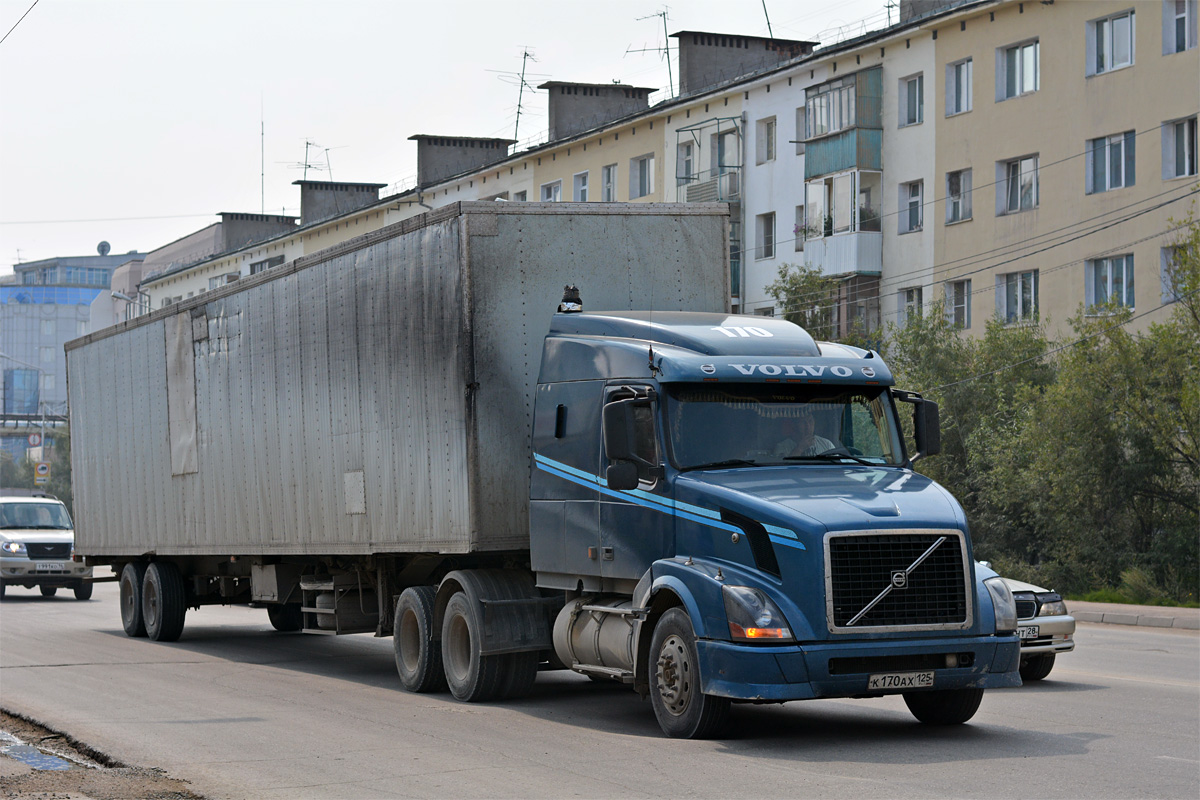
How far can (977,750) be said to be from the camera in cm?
973

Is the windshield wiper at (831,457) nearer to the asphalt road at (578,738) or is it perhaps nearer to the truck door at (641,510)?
the truck door at (641,510)

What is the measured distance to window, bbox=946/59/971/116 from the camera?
40.1 m

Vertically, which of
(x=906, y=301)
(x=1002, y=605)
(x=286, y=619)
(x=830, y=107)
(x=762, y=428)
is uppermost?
(x=830, y=107)

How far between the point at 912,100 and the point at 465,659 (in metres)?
32.2

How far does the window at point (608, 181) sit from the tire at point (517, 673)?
135ft

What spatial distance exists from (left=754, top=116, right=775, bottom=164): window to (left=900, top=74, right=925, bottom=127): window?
541 cm

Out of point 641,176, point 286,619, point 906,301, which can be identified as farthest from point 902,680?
point 641,176

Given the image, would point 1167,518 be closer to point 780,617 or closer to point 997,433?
point 997,433

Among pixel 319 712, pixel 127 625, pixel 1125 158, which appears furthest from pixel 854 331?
pixel 319 712

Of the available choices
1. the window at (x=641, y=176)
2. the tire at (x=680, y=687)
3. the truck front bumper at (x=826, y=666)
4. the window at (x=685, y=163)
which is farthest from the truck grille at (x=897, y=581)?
the window at (x=641, y=176)

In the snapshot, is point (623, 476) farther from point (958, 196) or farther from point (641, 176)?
point (641, 176)

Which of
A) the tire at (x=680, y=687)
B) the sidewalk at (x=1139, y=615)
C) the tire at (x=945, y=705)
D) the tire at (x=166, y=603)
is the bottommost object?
the sidewalk at (x=1139, y=615)

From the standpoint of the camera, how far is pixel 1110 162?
36.0 metres

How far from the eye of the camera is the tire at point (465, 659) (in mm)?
12539
